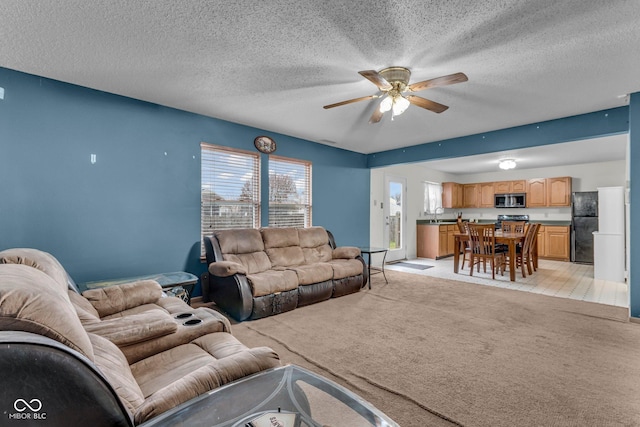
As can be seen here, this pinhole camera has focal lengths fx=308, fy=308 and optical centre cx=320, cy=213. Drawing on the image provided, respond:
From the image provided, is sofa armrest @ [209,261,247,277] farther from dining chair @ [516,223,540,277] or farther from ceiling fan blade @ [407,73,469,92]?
dining chair @ [516,223,540,277]

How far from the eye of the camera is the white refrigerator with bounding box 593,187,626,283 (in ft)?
17.1

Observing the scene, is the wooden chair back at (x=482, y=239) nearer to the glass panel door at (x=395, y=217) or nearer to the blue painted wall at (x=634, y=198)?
the glass panel door at (x=395, y=217)

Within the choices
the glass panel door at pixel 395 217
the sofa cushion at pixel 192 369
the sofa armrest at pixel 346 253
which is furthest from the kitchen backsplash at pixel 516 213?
the sofa cushion at pixel 192 369

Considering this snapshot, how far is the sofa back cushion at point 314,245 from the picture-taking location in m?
4.71

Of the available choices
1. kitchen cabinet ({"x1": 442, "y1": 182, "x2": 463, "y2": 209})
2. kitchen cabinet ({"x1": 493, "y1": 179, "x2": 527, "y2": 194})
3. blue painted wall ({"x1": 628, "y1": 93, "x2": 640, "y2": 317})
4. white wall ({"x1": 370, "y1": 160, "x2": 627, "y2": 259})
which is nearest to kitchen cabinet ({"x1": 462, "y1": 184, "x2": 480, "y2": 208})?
white wall ({"x1": 370, "y1": 160, "x2": 627, "y2": 259})

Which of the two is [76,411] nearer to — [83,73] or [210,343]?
[210,343]

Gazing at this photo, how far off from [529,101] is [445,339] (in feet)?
9.21

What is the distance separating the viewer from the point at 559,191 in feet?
25.1

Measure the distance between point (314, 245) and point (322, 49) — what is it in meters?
3.02

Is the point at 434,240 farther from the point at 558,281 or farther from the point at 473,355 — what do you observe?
the point at 473,355

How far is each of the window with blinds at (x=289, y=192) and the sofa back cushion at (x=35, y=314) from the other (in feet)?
13.1

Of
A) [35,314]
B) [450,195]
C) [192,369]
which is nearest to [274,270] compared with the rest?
[192,369]

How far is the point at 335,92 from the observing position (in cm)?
329

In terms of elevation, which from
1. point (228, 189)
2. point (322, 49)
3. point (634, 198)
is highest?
point (322, 49)
